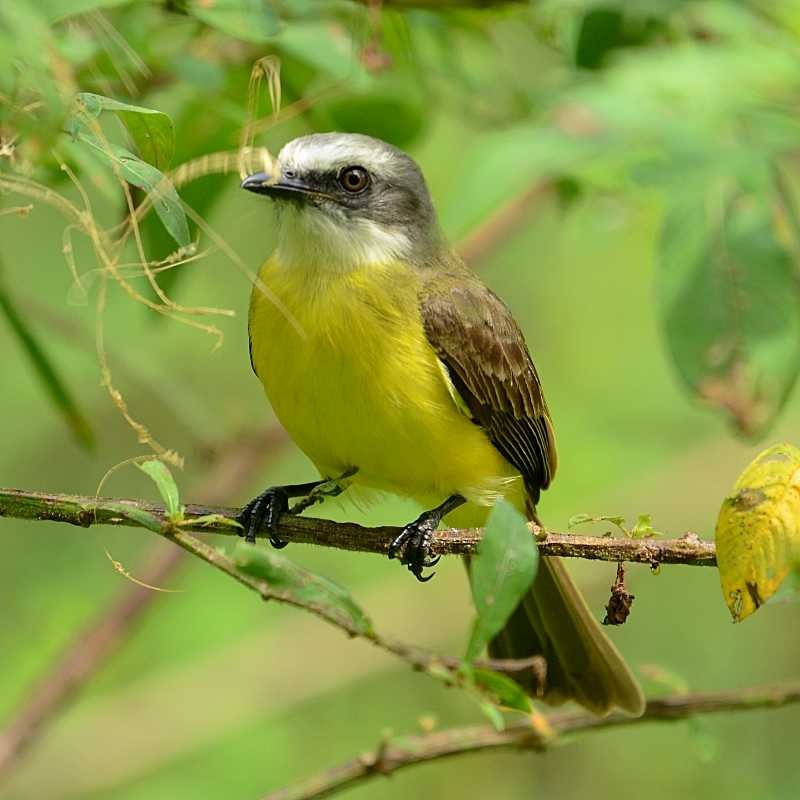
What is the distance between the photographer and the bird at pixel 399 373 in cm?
347

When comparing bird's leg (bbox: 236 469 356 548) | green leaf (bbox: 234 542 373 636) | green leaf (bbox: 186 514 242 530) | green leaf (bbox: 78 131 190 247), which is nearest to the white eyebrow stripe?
bird's leg (bbox: 236 469 356 548)

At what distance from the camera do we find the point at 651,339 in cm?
600

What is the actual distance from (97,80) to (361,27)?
2.25ft

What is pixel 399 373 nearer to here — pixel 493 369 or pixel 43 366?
pixel 493 369

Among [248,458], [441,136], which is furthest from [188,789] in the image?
[441,136]

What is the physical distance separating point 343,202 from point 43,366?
1.34 m

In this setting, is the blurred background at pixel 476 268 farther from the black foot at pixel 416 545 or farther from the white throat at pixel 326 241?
the black foot at pixel 416 545

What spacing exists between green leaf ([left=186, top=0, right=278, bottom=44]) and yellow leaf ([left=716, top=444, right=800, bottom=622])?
110 centimetres

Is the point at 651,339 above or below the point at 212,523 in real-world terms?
below

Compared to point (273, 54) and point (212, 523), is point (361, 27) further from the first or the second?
A: point (212, 523)

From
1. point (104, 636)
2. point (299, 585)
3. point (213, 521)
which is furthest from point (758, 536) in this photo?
point (104, 636)

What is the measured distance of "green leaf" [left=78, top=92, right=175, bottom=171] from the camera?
73.0 inches

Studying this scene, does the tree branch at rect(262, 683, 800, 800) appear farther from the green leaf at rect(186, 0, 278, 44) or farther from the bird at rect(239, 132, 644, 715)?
the green leaf at rect(186, 0, 278, 44)

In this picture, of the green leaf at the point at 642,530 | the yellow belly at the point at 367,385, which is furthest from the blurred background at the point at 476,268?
the green leaf at the point at 642,530
